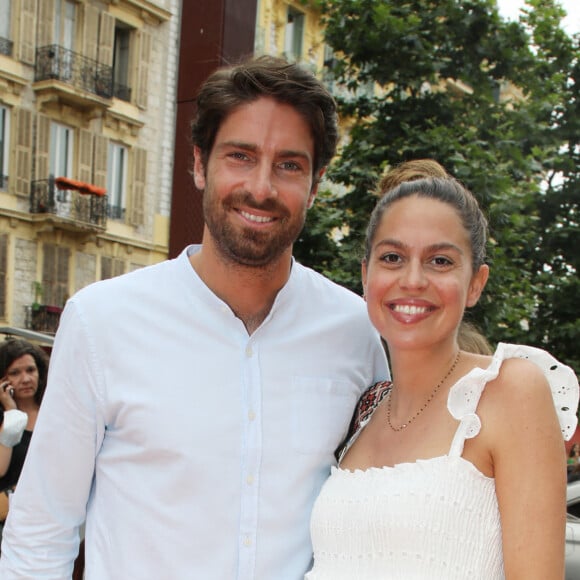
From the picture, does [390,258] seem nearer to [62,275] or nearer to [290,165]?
[290,165]

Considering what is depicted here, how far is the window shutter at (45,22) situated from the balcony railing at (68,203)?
2853mm

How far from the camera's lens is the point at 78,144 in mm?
17578

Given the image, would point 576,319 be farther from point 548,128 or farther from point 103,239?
point 103,239

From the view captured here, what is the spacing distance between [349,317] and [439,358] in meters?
0.33

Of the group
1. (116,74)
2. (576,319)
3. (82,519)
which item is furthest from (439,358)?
(116,74)

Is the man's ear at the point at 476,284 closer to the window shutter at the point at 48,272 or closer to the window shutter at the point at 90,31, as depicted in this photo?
the window shutter at the point at 48,272

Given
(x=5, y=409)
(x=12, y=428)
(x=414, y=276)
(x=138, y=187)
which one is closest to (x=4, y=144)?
(x=138, y=187)

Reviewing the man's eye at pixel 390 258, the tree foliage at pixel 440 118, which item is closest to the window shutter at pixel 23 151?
the tree foliage at pixel 440 118

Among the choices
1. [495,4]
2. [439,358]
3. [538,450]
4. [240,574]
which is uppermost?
[495,4]

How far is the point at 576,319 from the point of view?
10.8 metres

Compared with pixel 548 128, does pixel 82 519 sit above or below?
below

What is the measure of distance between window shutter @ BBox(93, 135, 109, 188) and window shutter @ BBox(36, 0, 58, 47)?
2.21 meters

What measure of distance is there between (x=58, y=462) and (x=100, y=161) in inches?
649

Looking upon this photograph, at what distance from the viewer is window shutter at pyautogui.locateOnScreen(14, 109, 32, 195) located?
1627 cm
